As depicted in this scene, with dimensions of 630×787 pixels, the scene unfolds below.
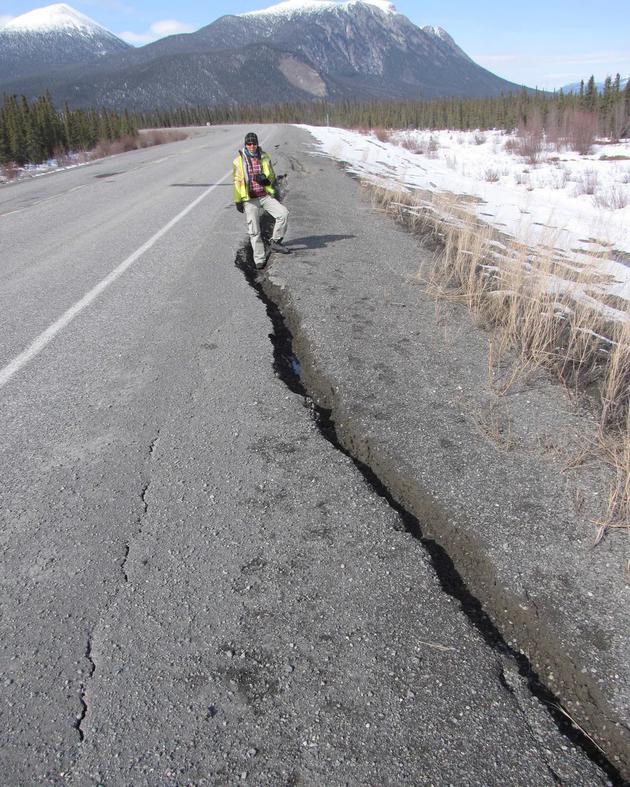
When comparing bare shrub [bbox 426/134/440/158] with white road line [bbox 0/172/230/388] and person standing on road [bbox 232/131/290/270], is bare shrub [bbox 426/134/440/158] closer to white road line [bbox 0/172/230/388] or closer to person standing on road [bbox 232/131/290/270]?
white road line [bbox 0/172/230/388]

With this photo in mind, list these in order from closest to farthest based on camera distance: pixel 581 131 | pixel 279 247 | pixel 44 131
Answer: pixel 279 247
pixel 581 131
pixel 44 131

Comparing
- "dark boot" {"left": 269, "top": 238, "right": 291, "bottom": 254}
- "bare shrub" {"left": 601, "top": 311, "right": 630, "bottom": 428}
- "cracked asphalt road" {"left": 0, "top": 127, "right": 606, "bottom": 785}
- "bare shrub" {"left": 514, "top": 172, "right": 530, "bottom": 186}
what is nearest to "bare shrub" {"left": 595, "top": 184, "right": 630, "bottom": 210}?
"bare shrub" {"left": 514, "top": 172, "right": 530, "bottom": 186}

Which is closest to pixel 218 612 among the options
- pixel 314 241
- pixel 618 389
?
pixel 618 389

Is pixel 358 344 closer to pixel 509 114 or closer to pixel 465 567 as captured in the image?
pixel 465 567

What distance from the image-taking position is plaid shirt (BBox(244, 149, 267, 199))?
6.43 meters

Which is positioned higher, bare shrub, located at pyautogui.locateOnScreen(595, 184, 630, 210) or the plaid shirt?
the plaid shirt

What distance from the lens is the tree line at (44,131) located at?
926 inches

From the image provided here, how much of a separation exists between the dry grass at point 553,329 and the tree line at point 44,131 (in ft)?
76.0

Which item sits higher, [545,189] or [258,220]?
[258,220]

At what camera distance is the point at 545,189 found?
1431 centimetres

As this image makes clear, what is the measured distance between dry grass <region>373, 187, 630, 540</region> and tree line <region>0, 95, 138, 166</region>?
76.0 ft

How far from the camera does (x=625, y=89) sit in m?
24.7

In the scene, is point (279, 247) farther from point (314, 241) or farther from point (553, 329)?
point (553, 329)

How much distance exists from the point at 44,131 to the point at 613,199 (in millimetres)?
25225
